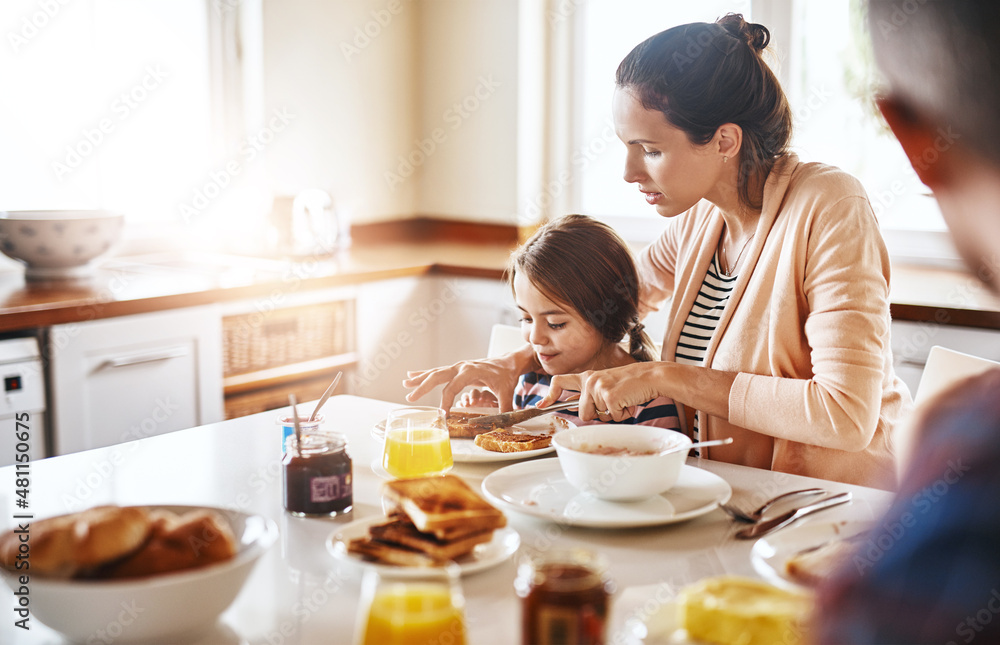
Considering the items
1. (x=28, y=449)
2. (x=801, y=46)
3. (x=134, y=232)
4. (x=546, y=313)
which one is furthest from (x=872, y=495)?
(x=134, y=232)

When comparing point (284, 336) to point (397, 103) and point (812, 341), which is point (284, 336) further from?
point (812, 341)

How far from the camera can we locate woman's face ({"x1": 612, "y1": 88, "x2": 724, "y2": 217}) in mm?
1578

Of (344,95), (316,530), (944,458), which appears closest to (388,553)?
(316,530)

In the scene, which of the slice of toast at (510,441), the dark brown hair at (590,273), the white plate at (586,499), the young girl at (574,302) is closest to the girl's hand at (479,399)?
the young girl at (574,302)

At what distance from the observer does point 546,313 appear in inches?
68.5

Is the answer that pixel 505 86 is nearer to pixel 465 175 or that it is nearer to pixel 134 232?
pixel 465 175

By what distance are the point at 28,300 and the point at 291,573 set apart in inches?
59.9

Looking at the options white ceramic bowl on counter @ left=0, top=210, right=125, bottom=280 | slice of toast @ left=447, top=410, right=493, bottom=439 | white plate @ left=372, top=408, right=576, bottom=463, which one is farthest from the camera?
white ceramic bowl on counter @ left=0, top=210, right=125, bottom=280

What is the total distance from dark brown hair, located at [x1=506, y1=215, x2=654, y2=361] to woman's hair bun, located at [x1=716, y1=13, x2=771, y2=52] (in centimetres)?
45

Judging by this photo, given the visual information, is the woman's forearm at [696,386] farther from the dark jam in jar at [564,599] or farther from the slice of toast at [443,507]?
the dark jam in jar at [564,599]

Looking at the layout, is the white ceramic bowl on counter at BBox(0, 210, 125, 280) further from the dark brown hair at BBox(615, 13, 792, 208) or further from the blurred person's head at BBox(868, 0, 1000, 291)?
the blurred person's head at BBox(868, 0, 1000, 291)

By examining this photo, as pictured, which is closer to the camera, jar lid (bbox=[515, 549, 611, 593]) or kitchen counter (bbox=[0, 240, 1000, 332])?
jar lid (bbox=[515, 549, 611, 593])

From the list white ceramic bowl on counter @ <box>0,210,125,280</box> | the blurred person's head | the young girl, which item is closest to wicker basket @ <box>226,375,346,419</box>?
white ceramic bowl on counter @ <box>0,210,125,280</box>

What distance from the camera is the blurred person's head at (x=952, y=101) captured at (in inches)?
16.2
